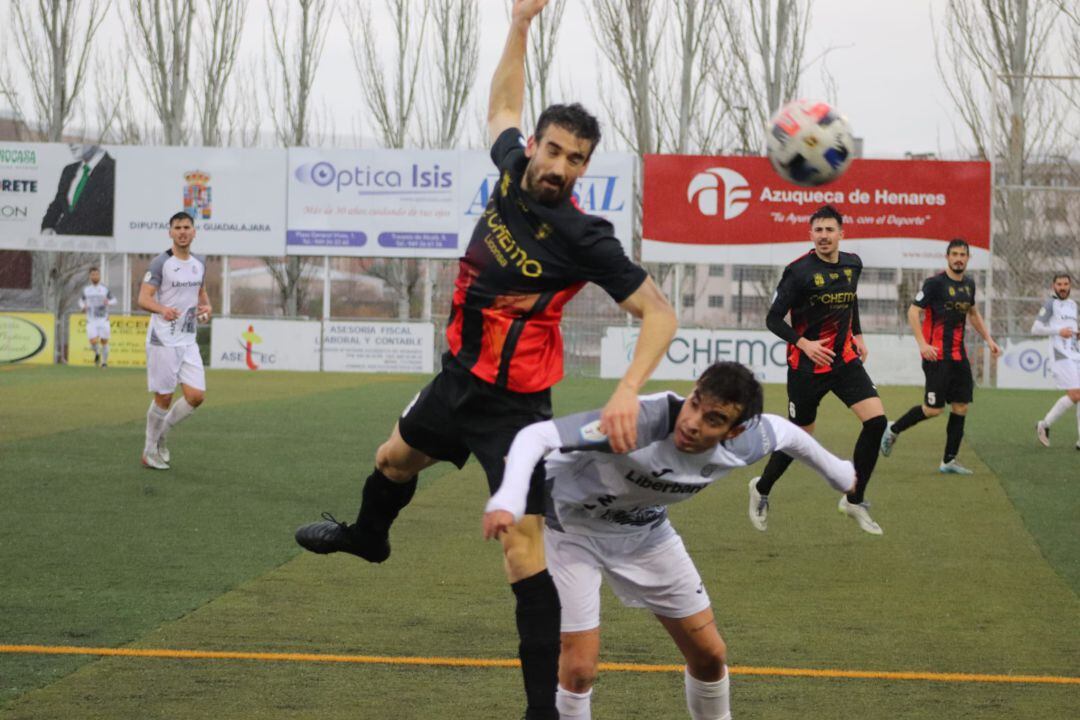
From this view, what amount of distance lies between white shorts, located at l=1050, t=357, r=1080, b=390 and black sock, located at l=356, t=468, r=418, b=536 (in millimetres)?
12544

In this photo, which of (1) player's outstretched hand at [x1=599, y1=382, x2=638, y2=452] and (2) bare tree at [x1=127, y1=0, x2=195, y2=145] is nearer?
(1) player's outstretched hand at [x1=599, y1=382, x2=638, y2=452]

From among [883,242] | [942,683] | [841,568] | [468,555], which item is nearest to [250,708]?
[942,683]

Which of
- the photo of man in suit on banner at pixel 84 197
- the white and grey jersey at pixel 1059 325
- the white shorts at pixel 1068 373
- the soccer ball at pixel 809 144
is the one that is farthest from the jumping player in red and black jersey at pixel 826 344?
the photo of man in suit on banner at pixel 84 197

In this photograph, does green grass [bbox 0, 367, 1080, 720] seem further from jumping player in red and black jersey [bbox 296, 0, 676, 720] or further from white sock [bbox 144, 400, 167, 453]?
jumping player in red and black jersey [bbox 296, 0, 676, 720]

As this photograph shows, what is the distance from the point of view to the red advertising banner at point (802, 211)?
31.8 metres

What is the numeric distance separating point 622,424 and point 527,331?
857 mm

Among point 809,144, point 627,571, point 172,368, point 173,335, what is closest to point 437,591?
point 627,571

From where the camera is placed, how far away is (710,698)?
4.98 m

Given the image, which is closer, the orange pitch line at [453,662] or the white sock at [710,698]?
the white sock at [710,698]

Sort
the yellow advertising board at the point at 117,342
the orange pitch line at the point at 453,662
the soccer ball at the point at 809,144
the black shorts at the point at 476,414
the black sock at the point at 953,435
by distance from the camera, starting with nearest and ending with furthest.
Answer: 1. the black shorts at the point at 476,414
2. the orange pitch line at the point at 453,662
3. the soccer ball at the point at 809,144
4. the black sock at the point at 953,435
5. the yellow advertising board at the point at 117,342

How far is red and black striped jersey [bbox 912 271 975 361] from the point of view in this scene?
14000 millimetres

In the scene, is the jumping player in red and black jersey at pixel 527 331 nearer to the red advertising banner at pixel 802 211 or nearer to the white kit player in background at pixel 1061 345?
the white kit player in background at pixel 1061 345

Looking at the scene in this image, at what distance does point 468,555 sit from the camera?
891 cm

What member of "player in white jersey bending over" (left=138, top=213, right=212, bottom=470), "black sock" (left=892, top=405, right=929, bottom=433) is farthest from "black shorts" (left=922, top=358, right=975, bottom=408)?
"player in white jersey bending over" (left=138, top=213, right=212, bottom=470)
